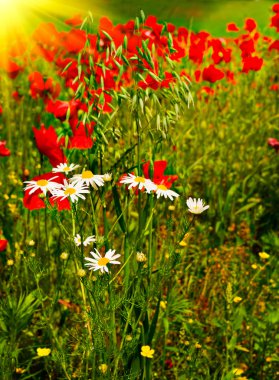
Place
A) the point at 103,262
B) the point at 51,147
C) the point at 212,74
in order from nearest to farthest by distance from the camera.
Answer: the point at 103,262, the point at 51,147, the point at 212,74

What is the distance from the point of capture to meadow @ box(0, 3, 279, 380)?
123 centimetres

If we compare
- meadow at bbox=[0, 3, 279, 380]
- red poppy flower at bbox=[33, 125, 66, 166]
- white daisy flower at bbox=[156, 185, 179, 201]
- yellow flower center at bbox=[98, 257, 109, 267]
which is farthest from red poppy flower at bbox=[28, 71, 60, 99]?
yellow flower center at bbox=[98, 257, 109, 267]

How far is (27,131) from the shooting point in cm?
323

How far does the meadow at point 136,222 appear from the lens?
1.23 meters

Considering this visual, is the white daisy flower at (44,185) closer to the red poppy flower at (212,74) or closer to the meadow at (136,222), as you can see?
the meadow at (136,222)

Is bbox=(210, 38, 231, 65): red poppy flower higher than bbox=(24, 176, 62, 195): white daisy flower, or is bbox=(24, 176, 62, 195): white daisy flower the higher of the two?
bbox=(210, 38, 231, 65): red poppy flower

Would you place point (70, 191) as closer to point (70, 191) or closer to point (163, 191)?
point (70, 191)

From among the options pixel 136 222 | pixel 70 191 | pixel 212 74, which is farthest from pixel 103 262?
pixel 212 74

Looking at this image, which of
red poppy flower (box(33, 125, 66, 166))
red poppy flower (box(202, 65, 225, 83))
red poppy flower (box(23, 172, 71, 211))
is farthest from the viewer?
red poppy flower (box(202, 65, 225, 83))

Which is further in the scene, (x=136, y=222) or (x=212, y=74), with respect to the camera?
(x=212, y=74)

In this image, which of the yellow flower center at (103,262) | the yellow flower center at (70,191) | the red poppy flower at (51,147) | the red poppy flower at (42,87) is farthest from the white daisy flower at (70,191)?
the red poppy flower at (42,87)

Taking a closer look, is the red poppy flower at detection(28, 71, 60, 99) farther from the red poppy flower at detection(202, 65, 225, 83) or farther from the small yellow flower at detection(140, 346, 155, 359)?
the small yellow flower at detection(140, 346, 155, 359)

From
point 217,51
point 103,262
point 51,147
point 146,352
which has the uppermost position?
point 217,51

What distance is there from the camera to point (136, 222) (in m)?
2.21
